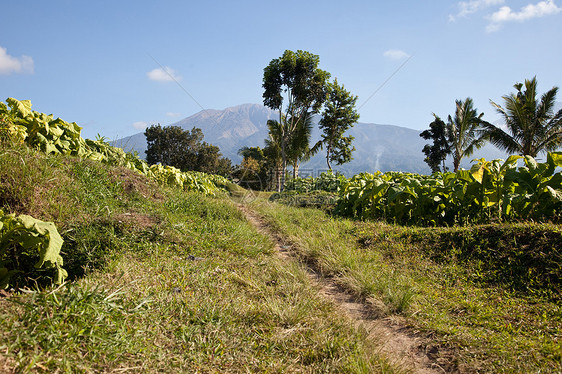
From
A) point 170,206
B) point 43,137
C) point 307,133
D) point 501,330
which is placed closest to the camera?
point 501,330

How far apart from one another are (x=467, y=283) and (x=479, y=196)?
6.76 feet

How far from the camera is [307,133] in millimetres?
26078

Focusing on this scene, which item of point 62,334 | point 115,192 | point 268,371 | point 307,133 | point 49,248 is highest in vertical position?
point 307,133

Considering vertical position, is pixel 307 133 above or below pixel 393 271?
above

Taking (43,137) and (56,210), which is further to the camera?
(43,137)

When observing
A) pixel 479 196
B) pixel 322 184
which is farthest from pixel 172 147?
pixel 479 196

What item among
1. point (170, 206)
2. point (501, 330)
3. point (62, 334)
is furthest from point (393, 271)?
point (170, 206)

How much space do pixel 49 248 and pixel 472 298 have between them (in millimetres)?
3349

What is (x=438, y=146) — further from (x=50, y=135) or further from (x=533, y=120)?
(x=50, y=135)

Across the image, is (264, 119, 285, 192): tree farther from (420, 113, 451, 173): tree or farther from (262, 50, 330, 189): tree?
(420, 113, 451, 173): tree

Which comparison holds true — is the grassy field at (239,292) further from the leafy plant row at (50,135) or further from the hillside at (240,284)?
the leafy plant row at (50,135)

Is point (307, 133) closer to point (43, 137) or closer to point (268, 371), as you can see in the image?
point (43, 137)

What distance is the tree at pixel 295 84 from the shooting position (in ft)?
70.3

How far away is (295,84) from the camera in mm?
21984
